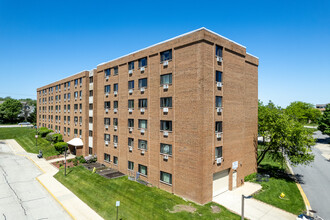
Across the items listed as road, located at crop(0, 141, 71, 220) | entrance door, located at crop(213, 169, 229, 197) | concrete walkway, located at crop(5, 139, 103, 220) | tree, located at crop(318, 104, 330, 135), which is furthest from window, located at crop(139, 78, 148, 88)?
tree, located at crop(318, 104, 330, 135)

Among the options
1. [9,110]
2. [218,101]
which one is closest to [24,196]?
[218,101]

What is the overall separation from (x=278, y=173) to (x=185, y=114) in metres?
18.9

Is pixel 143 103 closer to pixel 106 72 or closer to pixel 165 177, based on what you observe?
pixel 165 177

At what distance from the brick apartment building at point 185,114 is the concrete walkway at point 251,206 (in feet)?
3.06

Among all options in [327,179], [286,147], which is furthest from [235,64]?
[327,179]

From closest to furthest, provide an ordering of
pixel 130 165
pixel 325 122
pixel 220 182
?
pixel 220 182 < pixel 130 165 < pixel 325 122

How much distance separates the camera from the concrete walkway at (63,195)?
640 inches

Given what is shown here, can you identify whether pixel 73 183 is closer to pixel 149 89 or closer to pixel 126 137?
pixel 126 137

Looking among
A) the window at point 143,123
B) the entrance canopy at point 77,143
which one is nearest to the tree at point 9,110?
the entrance canopy at point 77,143

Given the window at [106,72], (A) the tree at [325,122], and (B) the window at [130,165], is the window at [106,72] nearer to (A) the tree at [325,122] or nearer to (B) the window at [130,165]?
(B) the window at [130,165]

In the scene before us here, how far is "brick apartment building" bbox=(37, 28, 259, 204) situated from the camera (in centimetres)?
1817

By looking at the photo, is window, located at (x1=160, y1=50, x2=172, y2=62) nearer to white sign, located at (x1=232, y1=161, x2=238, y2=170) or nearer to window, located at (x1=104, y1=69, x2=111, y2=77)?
window, located at (x1=104, y1=69, x2=111, y2=77)

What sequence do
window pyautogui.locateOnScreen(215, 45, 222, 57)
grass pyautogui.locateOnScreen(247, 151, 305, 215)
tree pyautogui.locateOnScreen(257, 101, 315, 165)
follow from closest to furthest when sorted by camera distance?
grass pyautogui.locateOnScreen(247, 151, 305, 215)
window pyautogui.locateOnScreen(215, 45, 222, 57)
tree pyautogui.locateOnScreen(257, 101, 315, 165)

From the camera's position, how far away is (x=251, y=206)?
17.5 metres
